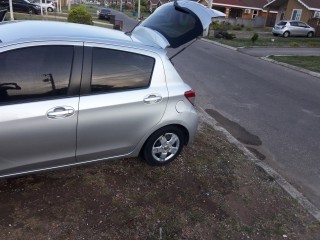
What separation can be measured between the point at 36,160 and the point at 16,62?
3.20 feet

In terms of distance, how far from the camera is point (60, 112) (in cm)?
301

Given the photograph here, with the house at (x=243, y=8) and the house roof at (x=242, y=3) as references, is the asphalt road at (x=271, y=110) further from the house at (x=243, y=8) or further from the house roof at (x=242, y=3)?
the house roof at (x=242, y=3)

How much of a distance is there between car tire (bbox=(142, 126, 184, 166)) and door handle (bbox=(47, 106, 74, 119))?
113 cm

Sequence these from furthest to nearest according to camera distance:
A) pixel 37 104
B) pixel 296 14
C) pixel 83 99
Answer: pixel 296 14, pixel 83 99, pixel 37 104

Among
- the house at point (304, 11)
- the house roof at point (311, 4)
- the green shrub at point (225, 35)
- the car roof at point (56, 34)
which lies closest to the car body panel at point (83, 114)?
the car roof at point (56, 34)

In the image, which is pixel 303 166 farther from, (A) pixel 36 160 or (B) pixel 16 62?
(B) pixel 16 62

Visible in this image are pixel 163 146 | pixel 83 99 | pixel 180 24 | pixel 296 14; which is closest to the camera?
pixel 83 99

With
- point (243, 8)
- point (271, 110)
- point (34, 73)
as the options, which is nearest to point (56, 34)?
point (34, 73)

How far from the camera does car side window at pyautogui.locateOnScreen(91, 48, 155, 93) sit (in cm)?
325

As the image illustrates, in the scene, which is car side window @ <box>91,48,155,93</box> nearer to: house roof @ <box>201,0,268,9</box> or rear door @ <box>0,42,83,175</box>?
rear door @ <box>0,42,83,175</box>

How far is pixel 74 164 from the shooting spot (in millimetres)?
3385

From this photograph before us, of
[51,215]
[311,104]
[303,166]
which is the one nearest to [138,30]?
[51,215]

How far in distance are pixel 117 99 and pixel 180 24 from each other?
222 cm

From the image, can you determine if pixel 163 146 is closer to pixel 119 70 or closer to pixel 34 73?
pixel 119 70
